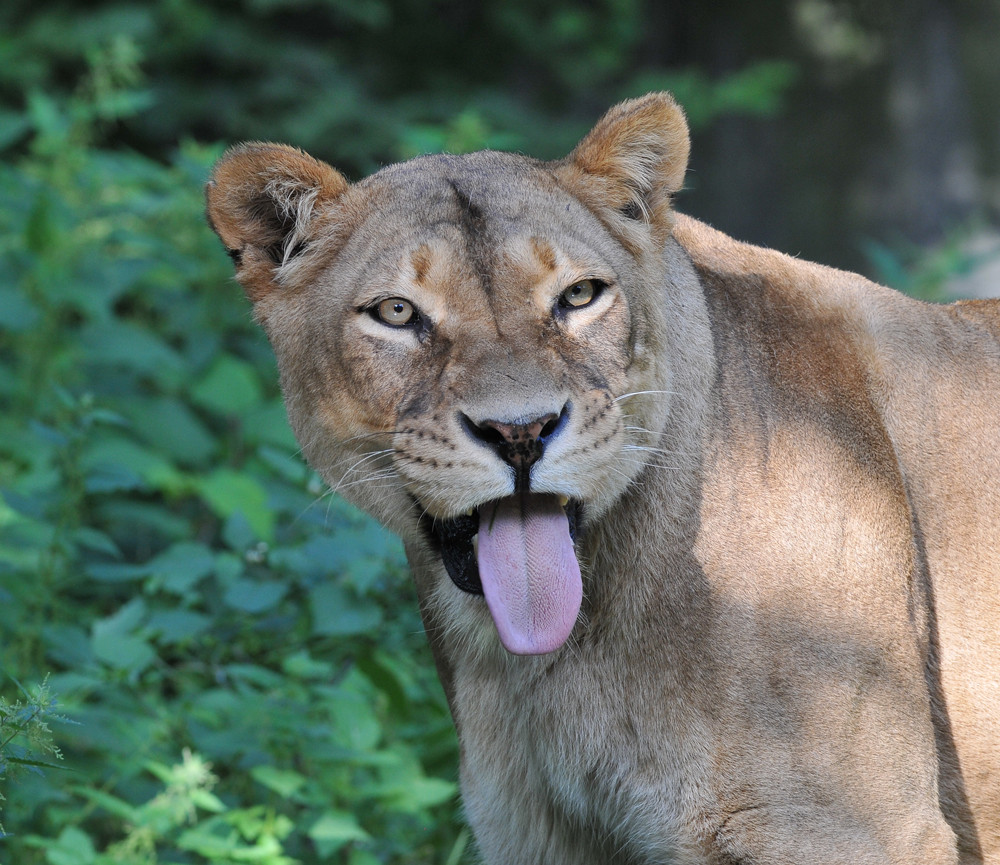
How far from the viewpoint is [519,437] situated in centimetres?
229

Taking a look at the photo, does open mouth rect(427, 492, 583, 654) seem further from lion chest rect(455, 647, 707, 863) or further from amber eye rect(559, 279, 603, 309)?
amber eye rect(559, 279, 603, 309)

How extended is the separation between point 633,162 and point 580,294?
43 centimetres

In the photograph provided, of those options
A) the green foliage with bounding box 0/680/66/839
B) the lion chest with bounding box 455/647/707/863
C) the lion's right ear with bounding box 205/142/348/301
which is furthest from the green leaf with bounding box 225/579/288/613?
the green foliage with bounding box 0/680/66/839

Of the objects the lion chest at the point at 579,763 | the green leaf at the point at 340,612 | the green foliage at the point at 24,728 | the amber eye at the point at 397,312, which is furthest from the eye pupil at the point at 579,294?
the green leaf at the point at 340,612

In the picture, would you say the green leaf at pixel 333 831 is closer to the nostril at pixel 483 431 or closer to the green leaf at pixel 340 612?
the green leaf at pixel 340 612

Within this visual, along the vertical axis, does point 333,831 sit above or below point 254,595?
below

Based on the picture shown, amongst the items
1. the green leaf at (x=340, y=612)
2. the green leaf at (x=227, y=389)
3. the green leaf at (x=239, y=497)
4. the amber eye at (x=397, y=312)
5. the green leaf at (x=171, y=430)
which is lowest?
the green leaf at (x=340, y=612)

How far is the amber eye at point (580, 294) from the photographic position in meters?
2.58

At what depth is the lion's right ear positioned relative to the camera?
276 cm

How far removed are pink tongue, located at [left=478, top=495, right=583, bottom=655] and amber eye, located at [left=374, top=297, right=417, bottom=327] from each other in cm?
45

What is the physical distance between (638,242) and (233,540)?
1881 millimetres

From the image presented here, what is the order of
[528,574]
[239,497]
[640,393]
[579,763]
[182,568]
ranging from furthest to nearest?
[239,497] < [182,568] < [579,763] < [640,393] < [528,574]

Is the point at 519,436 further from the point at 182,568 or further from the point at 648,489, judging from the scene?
the point at 182,568

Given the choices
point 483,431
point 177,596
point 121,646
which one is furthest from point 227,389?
point 483,431
